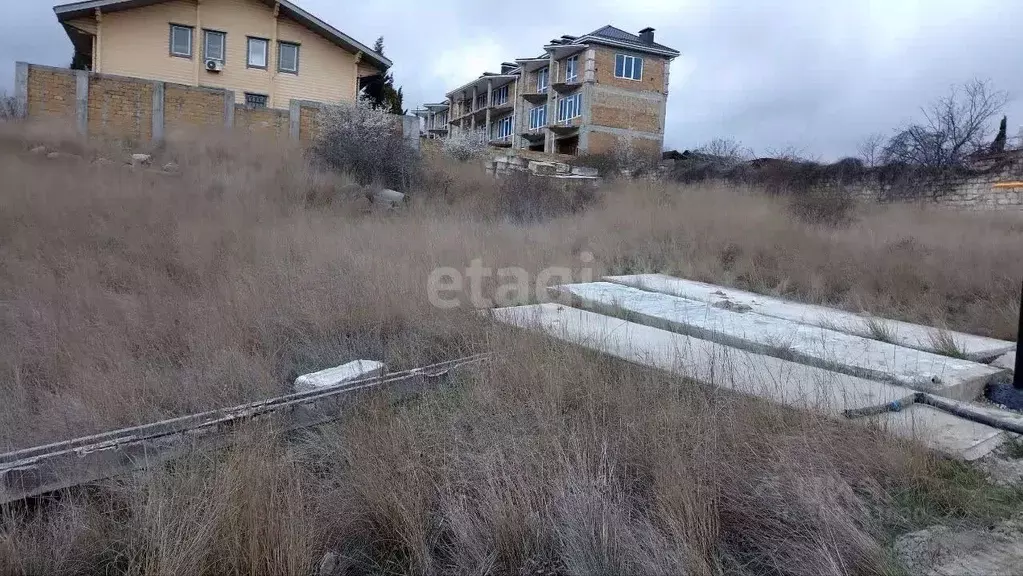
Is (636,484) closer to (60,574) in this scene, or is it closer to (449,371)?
(449,371)

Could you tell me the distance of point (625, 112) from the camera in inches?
1310

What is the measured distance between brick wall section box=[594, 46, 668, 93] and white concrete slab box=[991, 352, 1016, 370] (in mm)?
30122

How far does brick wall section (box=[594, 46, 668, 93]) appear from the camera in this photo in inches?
1282

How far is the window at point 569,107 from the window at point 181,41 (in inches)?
749

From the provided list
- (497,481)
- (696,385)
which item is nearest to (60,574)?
(497,481)

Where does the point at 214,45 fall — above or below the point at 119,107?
above

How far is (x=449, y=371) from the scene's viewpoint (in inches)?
152

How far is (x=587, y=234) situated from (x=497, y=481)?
8.43m

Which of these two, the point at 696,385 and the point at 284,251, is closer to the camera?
the point at 696,385

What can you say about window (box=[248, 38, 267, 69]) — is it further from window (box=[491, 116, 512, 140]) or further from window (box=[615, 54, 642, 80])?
window (box=[491, 116, 512, 140])

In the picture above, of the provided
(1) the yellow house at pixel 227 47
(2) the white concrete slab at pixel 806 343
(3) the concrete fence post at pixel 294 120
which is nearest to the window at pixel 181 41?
(1) the yellow house at pixel 227 47

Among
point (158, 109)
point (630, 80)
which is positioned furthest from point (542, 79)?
point (158, 109)

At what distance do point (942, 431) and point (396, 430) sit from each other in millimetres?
2662

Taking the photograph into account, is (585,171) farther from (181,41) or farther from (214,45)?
(181,41)
